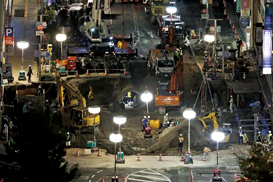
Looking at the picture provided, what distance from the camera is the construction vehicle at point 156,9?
125 m

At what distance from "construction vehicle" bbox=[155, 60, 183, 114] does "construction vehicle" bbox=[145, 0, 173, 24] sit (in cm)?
2244

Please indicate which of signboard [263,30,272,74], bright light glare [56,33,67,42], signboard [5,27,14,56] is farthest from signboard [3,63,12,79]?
signboard [263,30,272,74]

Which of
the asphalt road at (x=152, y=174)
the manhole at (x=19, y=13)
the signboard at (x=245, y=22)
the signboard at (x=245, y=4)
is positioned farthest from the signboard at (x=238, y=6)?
the asphalt road at (x=152, y=174)

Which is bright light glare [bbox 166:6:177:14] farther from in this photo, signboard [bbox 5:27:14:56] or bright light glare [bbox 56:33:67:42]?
signboard [bbox 5:27:14:56]

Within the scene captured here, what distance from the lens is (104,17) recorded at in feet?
412

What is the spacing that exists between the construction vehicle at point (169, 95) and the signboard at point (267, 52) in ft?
25.7

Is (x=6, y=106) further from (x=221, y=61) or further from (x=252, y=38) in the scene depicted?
(x=252, y=38)

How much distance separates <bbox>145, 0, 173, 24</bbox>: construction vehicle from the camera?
125 metres

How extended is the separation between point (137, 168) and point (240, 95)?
22987mm

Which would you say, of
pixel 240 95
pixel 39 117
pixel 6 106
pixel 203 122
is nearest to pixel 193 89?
pixel 240 95

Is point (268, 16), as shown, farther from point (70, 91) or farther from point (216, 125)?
point (70, 91)

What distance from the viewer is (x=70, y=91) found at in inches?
3844

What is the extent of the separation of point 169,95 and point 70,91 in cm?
848

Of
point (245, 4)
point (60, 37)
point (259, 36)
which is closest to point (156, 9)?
point (245, 4)
